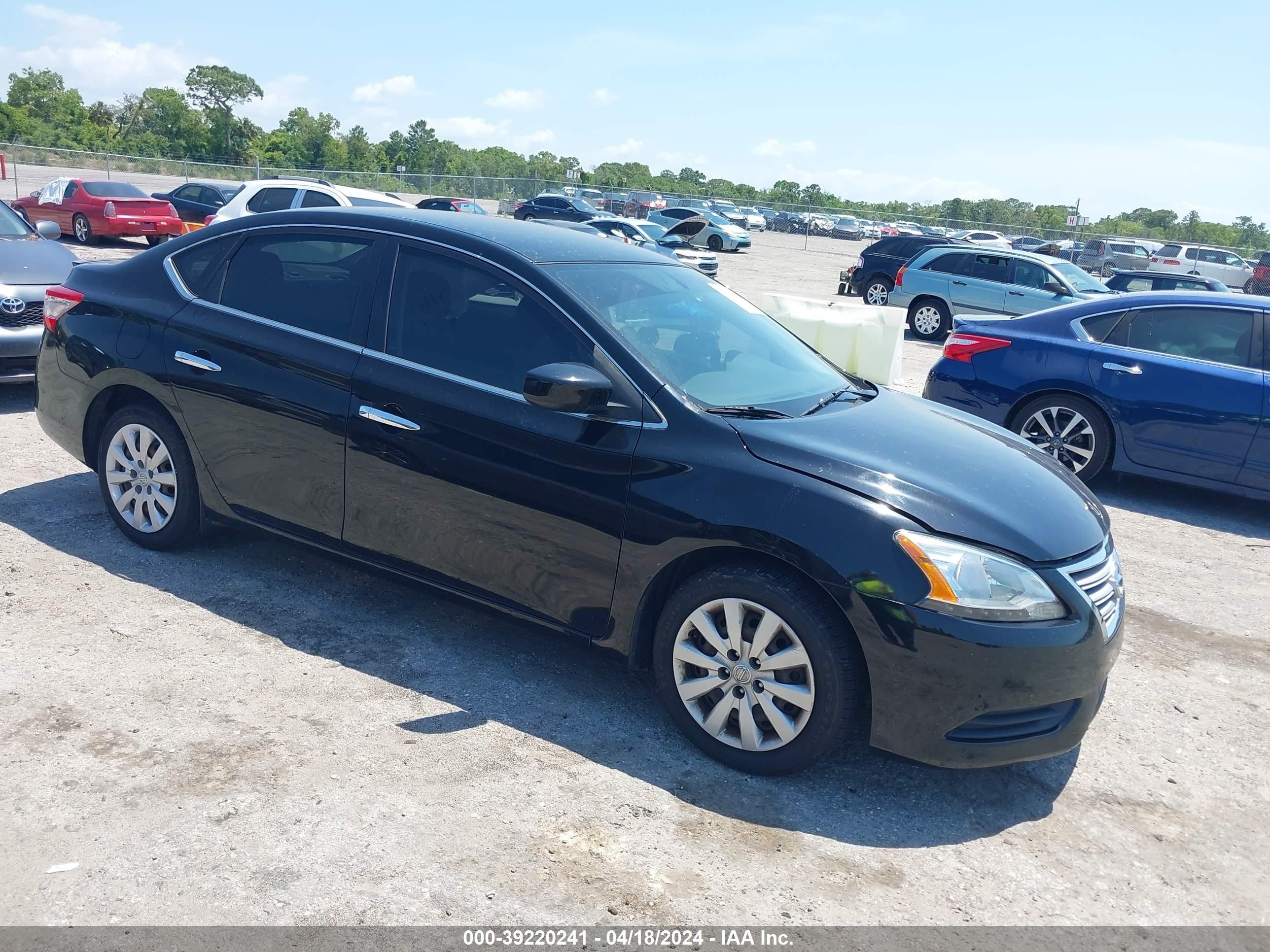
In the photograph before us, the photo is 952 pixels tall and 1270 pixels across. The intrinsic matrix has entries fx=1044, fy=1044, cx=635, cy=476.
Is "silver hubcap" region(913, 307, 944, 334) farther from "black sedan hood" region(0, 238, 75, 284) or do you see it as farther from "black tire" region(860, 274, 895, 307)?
"black sedan hood" region(0, 238, 75, 284)

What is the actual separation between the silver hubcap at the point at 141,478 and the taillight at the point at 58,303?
772mm

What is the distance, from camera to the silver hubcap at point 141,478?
4934mm

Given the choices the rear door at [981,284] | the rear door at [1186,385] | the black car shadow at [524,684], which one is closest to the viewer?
the black car shadow at [524,684]

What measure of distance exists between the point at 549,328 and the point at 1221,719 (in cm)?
320

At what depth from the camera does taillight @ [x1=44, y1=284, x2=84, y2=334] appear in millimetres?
5250

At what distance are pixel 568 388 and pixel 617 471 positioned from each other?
35cm

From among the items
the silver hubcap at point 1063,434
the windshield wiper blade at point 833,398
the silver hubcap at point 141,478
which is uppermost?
the windshield wiper blade at point 833,398

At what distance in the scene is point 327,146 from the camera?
282 feet

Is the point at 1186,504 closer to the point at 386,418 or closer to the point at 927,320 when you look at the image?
the point at 386,418

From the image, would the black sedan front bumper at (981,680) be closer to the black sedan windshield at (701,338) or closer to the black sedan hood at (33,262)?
the black sedan windshield at (701,338)

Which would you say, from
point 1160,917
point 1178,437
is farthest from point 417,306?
point 1178,437

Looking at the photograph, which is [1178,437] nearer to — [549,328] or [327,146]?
A: [549,328]

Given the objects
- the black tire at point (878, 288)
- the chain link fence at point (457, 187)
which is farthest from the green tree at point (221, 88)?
the black tire at point (878, 288)

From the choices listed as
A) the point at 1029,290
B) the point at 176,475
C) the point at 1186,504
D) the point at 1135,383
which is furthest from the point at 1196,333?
the point at 1029,290
